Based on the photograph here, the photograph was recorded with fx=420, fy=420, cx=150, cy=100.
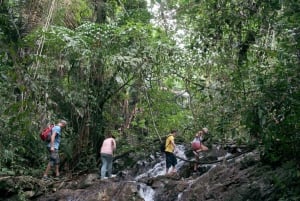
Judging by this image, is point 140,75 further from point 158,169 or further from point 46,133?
point 158,169

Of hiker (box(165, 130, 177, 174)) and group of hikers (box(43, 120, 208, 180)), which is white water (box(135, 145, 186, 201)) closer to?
group of hikers (box(43, 120, 208, 180))

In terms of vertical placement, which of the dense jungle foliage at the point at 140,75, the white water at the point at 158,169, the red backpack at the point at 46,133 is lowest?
the white water at the point at 158,169

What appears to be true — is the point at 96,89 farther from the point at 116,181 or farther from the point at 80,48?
the point at 116,181

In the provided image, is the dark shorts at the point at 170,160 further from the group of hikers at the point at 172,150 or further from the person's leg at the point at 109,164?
the person's leg at the point at 109,164

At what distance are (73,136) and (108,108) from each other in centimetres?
185

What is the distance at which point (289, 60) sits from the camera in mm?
6445

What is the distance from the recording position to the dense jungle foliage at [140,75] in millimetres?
6359

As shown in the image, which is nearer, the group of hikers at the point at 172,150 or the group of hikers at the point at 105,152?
the group of hikers at the point at 105,152

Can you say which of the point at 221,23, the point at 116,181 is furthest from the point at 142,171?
the point at 221,23

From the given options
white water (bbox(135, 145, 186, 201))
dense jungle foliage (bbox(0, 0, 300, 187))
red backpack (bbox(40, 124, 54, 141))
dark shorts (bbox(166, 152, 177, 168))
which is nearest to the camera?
dense jungle foliage (bbox(0, 0, 300, 187))

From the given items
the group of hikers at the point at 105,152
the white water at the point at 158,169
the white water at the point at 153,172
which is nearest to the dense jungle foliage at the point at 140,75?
the group of hikers at the point at 105,152

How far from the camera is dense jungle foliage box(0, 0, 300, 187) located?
6.36 metres

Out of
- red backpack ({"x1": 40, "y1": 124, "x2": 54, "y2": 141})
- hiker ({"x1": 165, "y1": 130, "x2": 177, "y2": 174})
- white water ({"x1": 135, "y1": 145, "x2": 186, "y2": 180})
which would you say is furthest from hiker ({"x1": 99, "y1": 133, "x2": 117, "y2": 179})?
white water ({"x1": 135, "y1": 145, "x2": 186, "y2": 180})

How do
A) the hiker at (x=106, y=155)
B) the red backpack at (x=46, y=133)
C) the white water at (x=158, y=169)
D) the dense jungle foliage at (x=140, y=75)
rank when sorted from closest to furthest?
the dense jungle foliage at (x=140, y=75) → the red backpack at (x=46, y=133) → the hiker at (x=106, y=155) → the white water at (x=158, y=169)
